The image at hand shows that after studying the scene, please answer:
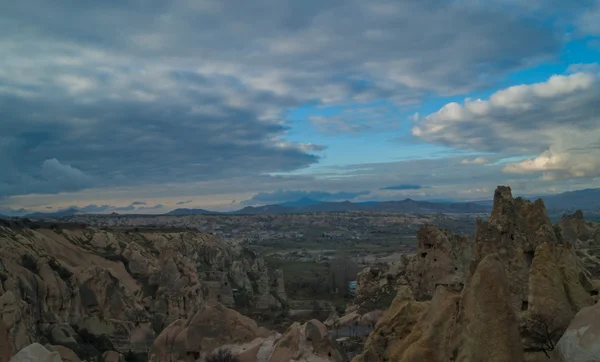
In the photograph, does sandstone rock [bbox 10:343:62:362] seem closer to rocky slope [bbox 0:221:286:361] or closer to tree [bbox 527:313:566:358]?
rocky slope [bbox 0:221:286:361]

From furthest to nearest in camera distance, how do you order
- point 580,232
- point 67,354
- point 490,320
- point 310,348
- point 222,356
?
point 580,232 → point 67,354 → point 222,356 → point 310,348 → point 490,320

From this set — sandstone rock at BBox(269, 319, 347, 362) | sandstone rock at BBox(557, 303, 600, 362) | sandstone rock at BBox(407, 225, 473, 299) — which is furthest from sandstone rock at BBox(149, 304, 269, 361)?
sandstone rock at BBox(557, 303, 600, 362)

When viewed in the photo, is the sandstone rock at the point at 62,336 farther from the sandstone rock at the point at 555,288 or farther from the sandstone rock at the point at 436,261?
the sandstone rock at the point at 555,288

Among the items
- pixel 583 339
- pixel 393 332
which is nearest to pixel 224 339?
pixel 393 332

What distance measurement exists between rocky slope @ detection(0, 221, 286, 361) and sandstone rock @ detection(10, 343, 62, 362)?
9.00m

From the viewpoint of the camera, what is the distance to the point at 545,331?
10.0 metres

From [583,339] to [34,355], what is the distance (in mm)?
11476

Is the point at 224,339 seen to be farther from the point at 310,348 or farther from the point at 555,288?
the point at 555,288

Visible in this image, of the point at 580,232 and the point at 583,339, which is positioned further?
the point at 580,232

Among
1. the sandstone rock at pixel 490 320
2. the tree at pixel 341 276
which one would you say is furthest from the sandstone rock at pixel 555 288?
the tree at pixel 341 276

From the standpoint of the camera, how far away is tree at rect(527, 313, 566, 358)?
32.7 ft

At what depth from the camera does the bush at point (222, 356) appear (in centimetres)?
1988

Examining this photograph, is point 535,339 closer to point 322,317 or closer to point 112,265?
point 322,317

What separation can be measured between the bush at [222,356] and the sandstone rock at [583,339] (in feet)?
45.3
